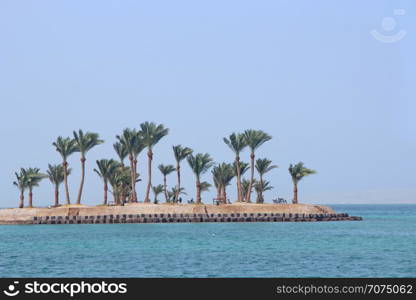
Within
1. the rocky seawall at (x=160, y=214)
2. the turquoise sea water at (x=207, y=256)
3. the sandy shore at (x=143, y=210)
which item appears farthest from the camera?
the sandy shore at (x=143, y=210)

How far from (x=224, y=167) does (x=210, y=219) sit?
18.0 metres

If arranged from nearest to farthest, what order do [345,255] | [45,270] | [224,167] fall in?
1. [45,270]
2. [345,255]
3. [224,167]

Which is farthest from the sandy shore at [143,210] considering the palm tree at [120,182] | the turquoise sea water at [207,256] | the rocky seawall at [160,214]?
the turquoise sea water at [207,256]

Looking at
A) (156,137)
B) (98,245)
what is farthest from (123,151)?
(98,245)

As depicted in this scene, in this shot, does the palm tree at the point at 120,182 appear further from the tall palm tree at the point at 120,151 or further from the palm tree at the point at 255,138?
the palm tree at the point at 255,138

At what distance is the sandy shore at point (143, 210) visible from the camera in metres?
121

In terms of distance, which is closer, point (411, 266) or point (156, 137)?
point (411, 266)

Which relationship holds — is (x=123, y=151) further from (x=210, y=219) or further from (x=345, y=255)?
(x=345, y=255)

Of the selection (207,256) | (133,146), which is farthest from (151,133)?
(207,256)

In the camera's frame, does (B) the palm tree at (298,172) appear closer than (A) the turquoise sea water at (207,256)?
No

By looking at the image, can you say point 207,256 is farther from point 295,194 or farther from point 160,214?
point 295,194

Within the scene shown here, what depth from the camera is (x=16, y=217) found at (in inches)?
4838

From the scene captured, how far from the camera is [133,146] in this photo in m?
125

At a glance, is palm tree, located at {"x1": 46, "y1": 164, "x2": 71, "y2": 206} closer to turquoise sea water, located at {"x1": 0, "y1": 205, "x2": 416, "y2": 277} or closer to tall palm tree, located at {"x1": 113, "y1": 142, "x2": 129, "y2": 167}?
tall palm tree, located at {"x1": 113, "y1": 142, "x2": 129, "y2": 167}
